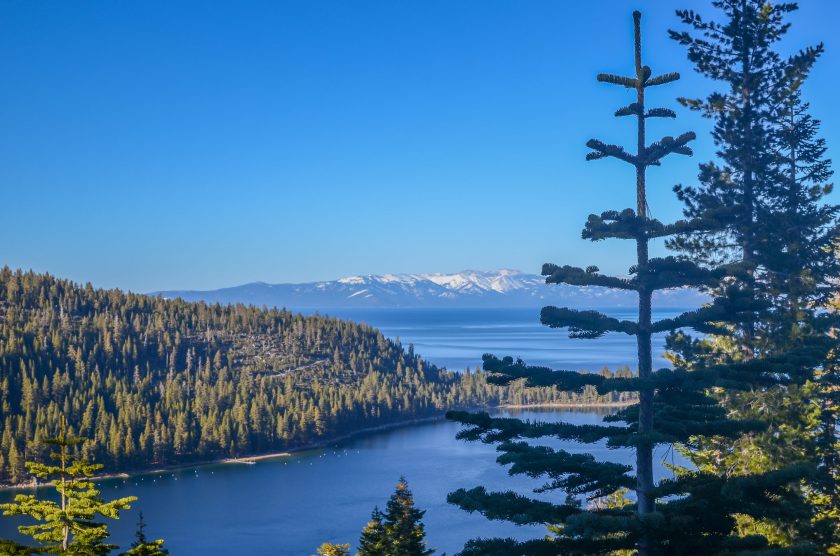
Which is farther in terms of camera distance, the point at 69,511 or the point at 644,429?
the point at 69,511

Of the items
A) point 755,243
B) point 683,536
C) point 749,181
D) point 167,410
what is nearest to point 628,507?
point 683,536

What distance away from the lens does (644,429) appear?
14.3m

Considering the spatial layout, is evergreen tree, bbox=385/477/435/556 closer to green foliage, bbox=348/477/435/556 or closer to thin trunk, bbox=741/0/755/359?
green foliage, bbox=348/477/435/556

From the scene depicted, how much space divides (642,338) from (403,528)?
106ft

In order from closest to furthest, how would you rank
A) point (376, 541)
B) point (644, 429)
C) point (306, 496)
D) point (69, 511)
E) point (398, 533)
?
1. point (644, 429)
2. point (69, 511)
3. point (398, 533)
4. point (376, 541)
5. point (306, 496)

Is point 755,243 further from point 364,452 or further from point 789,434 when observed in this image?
point 364,452

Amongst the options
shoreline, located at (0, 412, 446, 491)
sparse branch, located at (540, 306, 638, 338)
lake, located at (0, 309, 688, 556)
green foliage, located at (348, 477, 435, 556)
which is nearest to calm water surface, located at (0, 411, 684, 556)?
lake, located at (0, 309, 688, 556)

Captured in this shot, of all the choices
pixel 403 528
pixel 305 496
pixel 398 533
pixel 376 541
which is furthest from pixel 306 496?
pixel 403 528

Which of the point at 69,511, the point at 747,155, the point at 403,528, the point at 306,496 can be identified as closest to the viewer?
the point at 69,511

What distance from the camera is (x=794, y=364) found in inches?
574

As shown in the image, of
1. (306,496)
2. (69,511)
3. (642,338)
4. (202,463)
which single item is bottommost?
(306,496)

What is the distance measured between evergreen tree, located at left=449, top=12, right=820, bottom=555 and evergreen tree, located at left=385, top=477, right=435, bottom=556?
29884mm

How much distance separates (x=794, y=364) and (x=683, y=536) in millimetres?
3764

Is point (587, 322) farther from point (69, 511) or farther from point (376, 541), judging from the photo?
point (376, 541)
